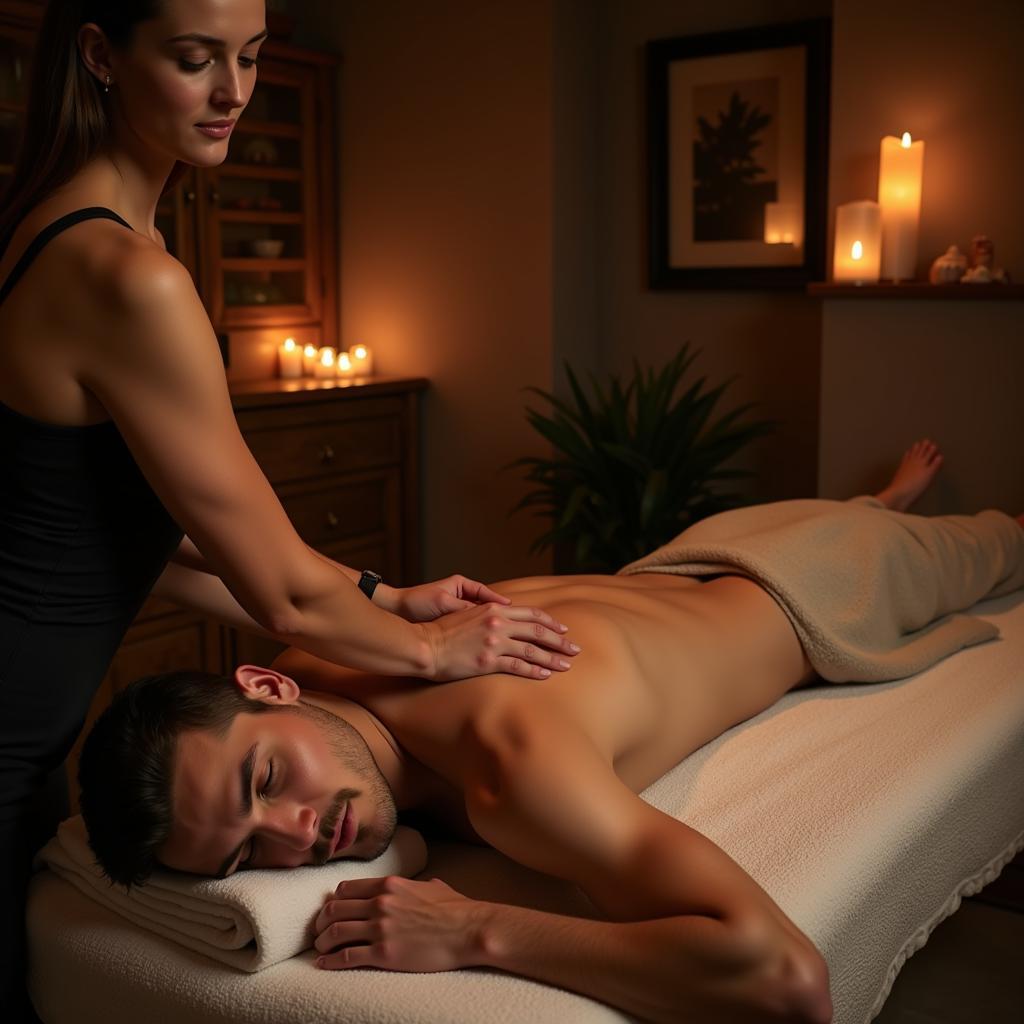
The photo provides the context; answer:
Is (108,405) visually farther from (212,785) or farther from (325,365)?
(325,365)

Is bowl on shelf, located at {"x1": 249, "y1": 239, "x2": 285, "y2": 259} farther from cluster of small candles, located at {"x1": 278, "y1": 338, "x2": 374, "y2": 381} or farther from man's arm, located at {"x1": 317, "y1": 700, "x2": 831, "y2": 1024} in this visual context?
man's arm, located at {"x1": 317, "y1": 700, "x2": 831, "y2": 1024}

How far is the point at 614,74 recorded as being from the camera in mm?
4094

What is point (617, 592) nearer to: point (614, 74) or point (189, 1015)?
point (189, 1015)

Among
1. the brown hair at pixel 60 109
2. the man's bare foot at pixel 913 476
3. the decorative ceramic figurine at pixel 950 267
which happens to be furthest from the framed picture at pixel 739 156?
the brown hair at pixel 60 109

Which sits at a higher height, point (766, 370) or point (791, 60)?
point (791, 60)

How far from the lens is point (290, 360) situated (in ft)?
14.0

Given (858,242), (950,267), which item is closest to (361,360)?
(858,242)

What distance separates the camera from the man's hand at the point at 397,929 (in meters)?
1.34

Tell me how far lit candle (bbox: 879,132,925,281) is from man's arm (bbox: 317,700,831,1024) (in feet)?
7.08

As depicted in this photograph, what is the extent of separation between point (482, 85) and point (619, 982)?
3.36 m

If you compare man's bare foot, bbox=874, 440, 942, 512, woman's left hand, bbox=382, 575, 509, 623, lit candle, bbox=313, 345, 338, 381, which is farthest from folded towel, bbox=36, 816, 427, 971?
lit candle, bbox=313, 345, 338, 381

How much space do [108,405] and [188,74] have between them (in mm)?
375

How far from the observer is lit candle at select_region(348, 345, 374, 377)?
4.28 m

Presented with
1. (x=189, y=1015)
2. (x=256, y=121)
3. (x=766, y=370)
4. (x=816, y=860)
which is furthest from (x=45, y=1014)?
(x=256, y=121)
